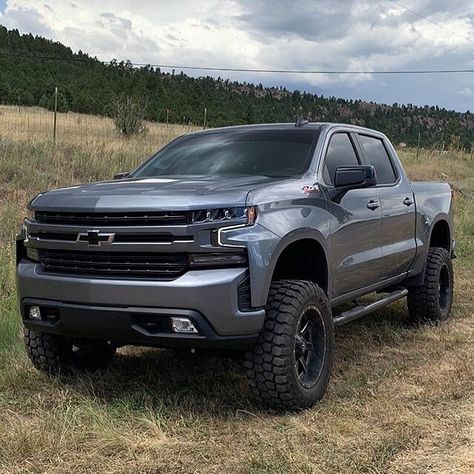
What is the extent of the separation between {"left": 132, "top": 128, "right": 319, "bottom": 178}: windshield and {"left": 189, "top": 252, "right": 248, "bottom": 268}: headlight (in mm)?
1136

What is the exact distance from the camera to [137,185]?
3.99 m

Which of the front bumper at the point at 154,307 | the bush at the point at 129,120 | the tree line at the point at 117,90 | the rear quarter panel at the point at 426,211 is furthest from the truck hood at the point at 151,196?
the tree line at the point at 117,90

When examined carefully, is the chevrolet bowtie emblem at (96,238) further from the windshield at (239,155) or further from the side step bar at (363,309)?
the side step bar at (363,309)

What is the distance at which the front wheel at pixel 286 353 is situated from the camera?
3689mm

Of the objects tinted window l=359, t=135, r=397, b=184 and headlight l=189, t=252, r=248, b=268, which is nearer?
headlight l=189, t=252, r=248, b=268

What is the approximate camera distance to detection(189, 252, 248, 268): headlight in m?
3.48

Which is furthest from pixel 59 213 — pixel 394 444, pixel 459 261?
pixel 459 261

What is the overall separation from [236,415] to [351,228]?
65.0 inches

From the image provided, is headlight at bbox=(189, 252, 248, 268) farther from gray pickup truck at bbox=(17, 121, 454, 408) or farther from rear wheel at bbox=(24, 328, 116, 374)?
rear wheel at bbox=(24, 328, 116, 374)

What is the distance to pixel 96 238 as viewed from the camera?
362cm

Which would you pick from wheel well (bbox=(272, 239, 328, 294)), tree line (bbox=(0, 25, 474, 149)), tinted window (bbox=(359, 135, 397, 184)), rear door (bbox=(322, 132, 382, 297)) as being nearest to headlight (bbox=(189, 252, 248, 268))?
wheel well (bbox=(272, 239, 328, 294))

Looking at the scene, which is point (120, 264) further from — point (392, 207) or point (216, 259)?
point (392, 207)

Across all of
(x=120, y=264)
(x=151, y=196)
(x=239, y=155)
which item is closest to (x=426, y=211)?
(x=239, y=155)

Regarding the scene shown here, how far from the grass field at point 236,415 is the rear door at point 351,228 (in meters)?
0.68
